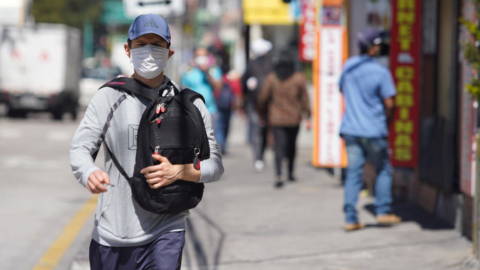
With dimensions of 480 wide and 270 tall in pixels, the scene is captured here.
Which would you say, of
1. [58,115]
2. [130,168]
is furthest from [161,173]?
[58,115]

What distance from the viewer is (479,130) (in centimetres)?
680

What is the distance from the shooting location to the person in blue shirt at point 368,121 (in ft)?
25.8

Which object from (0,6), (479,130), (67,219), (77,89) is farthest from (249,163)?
(0,6)

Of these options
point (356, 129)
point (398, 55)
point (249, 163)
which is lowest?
point (249, 163)

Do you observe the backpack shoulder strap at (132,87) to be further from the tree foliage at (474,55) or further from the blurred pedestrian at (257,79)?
the blurred pedestrian at (257,79)

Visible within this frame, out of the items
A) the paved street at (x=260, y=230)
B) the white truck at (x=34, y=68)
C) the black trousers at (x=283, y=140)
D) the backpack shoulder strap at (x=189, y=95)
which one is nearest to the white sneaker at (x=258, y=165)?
the paved street at (x=260, y=230)

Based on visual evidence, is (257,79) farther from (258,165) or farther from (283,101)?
(283,101)

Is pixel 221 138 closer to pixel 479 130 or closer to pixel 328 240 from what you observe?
pixel 328 240

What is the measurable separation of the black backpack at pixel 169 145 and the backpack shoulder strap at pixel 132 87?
5cm

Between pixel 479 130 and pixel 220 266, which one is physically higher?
pixel 479 130

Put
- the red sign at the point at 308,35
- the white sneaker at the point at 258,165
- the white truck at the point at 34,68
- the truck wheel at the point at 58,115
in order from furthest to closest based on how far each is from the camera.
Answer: the truck wheel at the point at 58,115 → the white truck at the point at 34,68 → the red sign at the point at 308,35 → the white sneaker at the point at 258,165

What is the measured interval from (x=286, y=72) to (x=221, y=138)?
193 inches

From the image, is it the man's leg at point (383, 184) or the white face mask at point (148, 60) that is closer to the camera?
the white face mask at point (148, 60)

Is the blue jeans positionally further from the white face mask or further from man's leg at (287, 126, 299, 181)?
the white face mask
